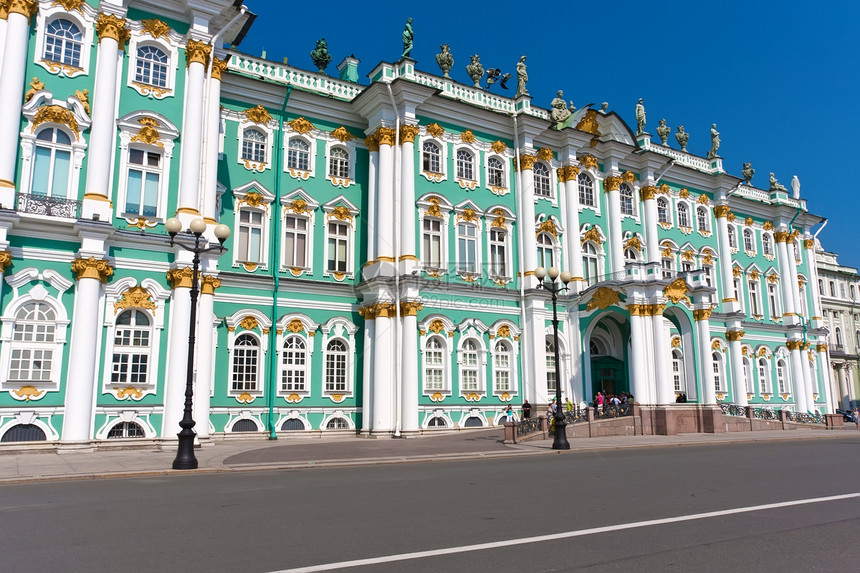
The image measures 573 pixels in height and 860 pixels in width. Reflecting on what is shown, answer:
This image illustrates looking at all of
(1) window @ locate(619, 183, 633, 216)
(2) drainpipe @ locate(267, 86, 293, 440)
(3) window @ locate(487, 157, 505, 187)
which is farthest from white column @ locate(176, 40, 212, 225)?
(1) window @ locate(619, 183, 633, 216)

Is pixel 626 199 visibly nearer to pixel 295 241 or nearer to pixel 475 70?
pixel 475 70

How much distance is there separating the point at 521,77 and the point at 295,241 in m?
16.3

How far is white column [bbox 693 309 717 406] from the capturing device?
35.9 meters

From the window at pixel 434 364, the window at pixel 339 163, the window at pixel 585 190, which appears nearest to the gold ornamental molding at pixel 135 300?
the window at pixel 339 163

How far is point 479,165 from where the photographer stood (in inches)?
1387

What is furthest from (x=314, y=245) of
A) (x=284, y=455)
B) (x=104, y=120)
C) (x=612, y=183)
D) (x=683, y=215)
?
(x=683, y=215)

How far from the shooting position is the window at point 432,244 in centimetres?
3278

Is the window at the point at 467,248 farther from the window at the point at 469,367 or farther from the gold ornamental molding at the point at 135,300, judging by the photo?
→ the gold ornamental molding at the point at 135,300

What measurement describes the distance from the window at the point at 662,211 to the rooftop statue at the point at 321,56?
22.4 metres

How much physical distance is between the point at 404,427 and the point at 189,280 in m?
11.1

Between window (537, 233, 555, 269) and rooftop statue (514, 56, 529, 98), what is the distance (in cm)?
797

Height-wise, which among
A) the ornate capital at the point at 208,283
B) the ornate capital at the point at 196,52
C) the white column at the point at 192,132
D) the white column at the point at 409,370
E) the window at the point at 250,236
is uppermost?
the ornate capital at the point at 196,52

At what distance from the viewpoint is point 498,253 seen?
115 ft

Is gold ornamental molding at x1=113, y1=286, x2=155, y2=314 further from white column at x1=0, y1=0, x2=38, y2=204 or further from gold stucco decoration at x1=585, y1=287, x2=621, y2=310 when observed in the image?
gold stucco decoration at x1=585, y1=287, x2=621, y2=310
